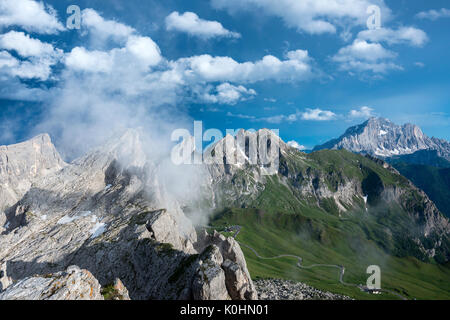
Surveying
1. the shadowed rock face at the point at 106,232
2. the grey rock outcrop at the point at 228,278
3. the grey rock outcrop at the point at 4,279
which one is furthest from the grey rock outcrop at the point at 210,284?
the grey rock outcrop at the point at 4,279

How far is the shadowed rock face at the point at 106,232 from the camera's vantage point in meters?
53.2

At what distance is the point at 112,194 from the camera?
326ft

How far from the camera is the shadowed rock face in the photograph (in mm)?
53156

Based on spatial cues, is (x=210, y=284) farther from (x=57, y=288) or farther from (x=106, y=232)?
(x=106, y=232)

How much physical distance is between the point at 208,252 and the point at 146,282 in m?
15.7

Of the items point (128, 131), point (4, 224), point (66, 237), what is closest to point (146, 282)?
point (66, 237)

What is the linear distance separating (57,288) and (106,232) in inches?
2248

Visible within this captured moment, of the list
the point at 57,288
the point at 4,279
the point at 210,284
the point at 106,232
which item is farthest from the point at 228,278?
the point at 4,279

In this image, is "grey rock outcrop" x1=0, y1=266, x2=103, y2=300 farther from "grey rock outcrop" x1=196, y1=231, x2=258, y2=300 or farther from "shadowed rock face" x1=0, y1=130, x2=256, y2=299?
"grey rock outcrop" x1=196, y1=231, x2=258, y2=300

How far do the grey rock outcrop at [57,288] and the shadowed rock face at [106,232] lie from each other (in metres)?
0.21

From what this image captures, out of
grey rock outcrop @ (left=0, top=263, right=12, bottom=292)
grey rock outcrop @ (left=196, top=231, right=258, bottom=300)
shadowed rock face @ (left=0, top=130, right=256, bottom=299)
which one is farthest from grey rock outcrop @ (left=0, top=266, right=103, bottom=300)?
grey rock outcrop @ (left=0, top=263, right=12, bottom=292)
